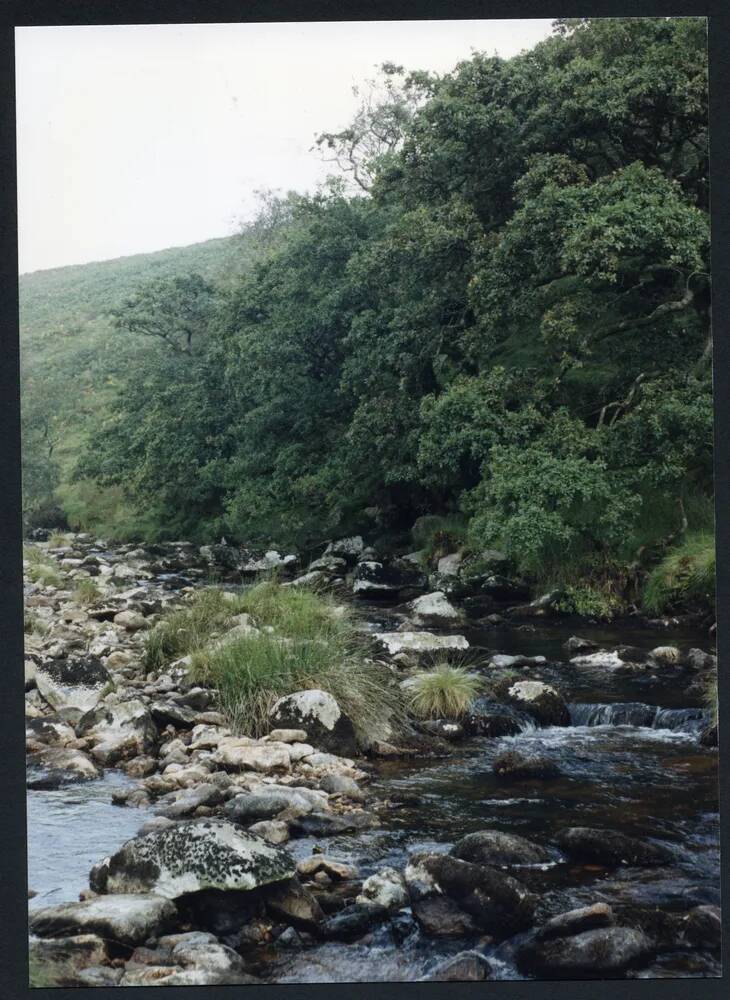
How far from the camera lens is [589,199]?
178 inches

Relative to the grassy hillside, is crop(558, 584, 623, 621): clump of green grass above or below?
below

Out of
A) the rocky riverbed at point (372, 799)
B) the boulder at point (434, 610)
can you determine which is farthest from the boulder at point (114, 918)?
the boulder at point (434, 610)

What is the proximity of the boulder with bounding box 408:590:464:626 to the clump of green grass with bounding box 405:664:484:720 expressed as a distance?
0.77ft

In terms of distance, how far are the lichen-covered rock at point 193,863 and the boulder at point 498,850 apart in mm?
620

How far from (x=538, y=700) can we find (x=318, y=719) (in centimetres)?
92

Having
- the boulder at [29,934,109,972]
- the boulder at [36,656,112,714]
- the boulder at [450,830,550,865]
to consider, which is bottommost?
the boulder at [29,934,109,972]

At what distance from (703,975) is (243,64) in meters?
3.64

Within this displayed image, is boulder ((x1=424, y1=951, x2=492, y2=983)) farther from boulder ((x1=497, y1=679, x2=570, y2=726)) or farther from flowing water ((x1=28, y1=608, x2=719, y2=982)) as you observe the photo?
boulder ((x1=497, y1=679, x2=570, y2=726))

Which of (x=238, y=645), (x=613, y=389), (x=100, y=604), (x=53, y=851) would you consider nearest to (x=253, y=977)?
(x=53, y=851)

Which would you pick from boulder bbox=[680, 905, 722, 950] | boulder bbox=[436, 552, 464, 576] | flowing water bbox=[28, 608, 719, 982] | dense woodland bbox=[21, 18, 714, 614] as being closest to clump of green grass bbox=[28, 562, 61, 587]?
dense woodland bbox=[21, 18, 714, 614]

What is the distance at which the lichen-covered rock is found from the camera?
3.52 m

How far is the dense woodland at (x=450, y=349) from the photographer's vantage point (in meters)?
4.36

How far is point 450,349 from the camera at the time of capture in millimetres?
4598

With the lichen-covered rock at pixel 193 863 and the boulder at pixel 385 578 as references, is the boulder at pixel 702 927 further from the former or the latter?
the boulder at pixel 385 578
